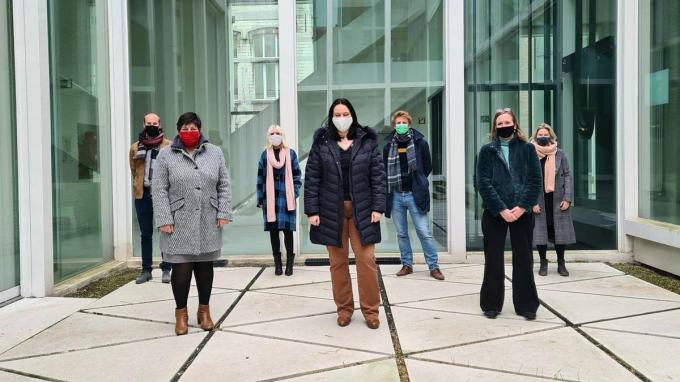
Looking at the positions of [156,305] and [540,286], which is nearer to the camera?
[156,305]

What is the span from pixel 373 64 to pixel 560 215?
3.23 metres

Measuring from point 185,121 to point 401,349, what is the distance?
2.41 metres

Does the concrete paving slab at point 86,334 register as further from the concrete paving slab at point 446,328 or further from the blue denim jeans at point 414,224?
the blue denim jeans at point 414,224

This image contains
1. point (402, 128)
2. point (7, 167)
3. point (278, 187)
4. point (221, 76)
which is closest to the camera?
point (7, 167)

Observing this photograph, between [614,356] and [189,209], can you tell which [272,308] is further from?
[614,356]

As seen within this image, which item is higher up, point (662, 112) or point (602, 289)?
point (662, 112)

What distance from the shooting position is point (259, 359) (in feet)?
12.1

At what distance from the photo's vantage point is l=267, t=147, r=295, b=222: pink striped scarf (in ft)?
21.2

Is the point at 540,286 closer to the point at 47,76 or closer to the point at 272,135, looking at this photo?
the point at 272,135

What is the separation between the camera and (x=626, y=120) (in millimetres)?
7121

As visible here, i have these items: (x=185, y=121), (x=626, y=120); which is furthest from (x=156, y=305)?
(x=626, y=120)

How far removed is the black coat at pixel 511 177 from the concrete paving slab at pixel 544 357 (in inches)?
42.6

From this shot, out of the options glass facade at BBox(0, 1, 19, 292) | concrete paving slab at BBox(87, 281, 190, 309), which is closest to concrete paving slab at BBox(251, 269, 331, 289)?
concrete paving slab at BBox(87, 281, 190, 309)

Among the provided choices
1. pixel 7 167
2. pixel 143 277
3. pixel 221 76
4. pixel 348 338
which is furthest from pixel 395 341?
pixel 221 76
